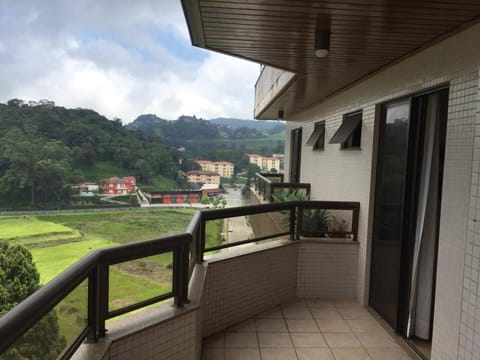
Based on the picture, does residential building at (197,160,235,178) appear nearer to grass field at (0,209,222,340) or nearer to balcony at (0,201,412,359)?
grass field at (0,209,222,340)

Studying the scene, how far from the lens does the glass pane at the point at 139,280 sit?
2092 millimetres

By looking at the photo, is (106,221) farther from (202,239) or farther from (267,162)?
(202,239)

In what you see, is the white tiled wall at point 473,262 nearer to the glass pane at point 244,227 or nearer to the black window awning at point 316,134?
the glass pane at point 244,227

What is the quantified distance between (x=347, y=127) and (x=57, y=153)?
1263 cm

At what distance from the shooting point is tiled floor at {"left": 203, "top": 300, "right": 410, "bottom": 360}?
10.6ft

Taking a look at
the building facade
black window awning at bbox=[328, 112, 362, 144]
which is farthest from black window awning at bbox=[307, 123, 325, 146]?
the building facade

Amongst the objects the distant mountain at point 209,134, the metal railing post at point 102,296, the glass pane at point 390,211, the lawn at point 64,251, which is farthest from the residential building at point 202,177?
the metal railing post at point 102,296

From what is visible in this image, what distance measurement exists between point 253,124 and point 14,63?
32704 millimetres

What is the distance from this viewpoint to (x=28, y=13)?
43.9 metres

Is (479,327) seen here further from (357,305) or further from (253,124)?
(253,124)

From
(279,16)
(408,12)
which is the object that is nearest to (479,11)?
(408,12)

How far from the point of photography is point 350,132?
5.00 meters

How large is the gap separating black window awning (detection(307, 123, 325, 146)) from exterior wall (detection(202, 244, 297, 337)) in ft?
10.9

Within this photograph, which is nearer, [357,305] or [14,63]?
[357,305]
